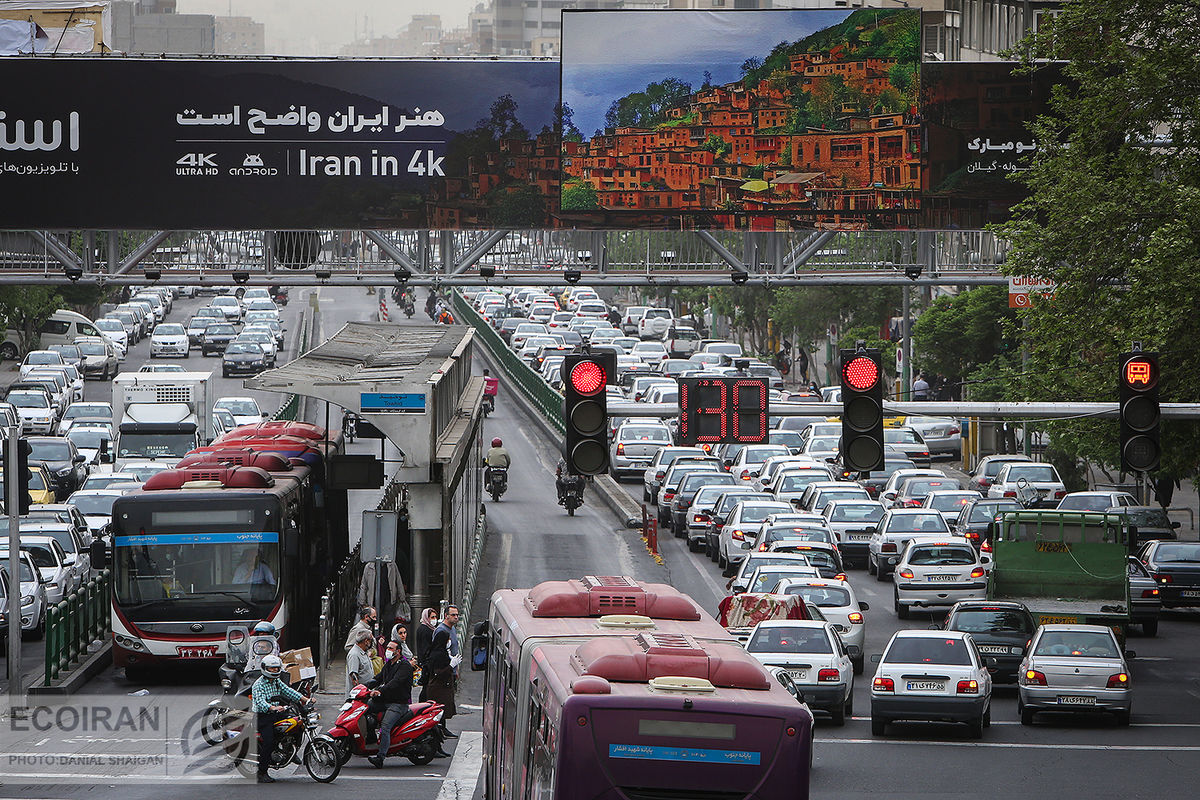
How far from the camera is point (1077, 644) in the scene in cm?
2516

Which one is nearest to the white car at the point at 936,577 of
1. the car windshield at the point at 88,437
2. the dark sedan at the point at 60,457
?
the dark sedan at the point at 60,457

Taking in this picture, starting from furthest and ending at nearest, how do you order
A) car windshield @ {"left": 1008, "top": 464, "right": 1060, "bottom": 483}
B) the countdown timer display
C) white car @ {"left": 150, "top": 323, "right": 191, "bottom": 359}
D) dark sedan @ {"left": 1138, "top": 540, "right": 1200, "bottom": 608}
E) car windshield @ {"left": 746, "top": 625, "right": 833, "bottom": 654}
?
white car @ {"left": 150, "top": 323, "right": 191, "bottom": 359} < car windshield @ {"left": 1008, "top": 464, "right": 1060, "bottom": 483} < dark sedan @ {"left": 1138, "top": 540, "right": 1200, "bottom": 608} < car windshield @ {"left": 746, "top": 625, "right": 833, "bottom": 654} < the countdown timer display

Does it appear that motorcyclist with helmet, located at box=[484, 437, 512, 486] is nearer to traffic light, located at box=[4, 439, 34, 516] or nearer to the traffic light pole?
traffic light, located at box=[4, 439, 34, 516]

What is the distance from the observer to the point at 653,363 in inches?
3231

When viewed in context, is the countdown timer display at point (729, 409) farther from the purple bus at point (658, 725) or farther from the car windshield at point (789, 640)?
the purple bus at point (658, 725)

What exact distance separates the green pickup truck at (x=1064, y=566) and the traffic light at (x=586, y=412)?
1511cm

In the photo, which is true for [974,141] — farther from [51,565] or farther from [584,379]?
[51,565]

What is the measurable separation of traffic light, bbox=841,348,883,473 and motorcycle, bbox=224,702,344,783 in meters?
6.03

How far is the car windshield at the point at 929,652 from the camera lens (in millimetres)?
24047

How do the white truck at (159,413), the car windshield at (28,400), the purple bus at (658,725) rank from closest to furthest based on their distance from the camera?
the purple bus at (658,725) → the white truck at (159,413) → the car windshield at (28,400)

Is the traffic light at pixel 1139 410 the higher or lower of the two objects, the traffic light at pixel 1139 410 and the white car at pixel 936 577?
the higher

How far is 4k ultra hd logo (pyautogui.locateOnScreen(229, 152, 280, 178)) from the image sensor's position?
29406 millimetres

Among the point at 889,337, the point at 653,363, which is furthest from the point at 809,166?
the point at 889,337

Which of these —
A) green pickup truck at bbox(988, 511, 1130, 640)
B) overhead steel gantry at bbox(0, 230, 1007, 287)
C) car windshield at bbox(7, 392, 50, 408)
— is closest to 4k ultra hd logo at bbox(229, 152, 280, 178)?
overhead steel gantry at bbox(0, 230, 1007, 287)
